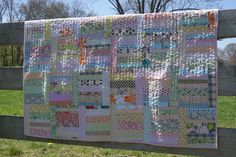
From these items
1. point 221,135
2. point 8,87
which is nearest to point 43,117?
point 8,87

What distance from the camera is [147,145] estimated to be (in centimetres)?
317

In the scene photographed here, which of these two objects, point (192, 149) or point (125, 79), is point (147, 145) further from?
point (125, 79)

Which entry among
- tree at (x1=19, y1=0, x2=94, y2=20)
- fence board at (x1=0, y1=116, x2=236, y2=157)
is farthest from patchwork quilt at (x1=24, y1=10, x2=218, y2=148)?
tree at (x1=19, y1=0, x2=94, y2=20)

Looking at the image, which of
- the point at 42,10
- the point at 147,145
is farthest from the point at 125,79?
the point at 42,10

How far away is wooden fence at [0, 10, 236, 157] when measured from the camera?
115 inches

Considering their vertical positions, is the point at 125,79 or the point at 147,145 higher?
the point at 125,79

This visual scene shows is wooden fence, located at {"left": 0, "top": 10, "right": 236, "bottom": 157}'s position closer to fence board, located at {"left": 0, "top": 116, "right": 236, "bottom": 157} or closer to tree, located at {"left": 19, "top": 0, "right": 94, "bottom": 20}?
fence board, located at {"left": 0, "top": 116, "right": 236, "bottom": 157}

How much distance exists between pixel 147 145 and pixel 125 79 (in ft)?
1.60

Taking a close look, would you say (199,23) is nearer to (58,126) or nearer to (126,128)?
(126,128)

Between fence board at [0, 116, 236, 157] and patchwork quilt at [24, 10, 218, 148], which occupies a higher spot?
patchwork quilt at [24, 10, 218, 148]

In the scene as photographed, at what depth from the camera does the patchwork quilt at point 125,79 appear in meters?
2.94

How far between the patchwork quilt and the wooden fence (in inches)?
2.6

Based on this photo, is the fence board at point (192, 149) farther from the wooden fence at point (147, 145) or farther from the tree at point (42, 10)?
the tree at point (42, 10)

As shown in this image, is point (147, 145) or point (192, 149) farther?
point (147, 145)
